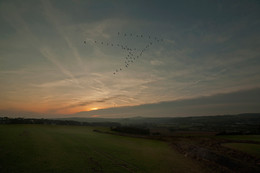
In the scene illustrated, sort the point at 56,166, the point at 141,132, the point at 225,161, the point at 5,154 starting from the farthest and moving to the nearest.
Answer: the point at 141,132 → the point at 225,161 → the point at 5,154 → the point at 56,166

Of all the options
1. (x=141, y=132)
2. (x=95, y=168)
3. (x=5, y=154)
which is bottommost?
(x=141, y=132)

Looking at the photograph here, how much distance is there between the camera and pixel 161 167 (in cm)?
2419

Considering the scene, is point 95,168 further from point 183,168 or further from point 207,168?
point 207,168

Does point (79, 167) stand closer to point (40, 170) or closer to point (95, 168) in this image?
point (95, 168)

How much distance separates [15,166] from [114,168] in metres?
12.4

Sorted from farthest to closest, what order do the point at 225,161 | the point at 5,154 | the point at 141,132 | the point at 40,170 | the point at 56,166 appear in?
the point at 141,132
the point at 225,161
the point at 5,154
the point at 56,166
the point at 40,170

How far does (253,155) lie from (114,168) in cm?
2843

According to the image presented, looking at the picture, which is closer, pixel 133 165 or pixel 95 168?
pixel 95 168

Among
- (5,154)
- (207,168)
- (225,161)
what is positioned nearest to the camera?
(5,154)

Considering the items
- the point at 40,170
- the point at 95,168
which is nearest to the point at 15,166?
the point at 40,170

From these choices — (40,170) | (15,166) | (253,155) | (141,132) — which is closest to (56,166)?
(40,170)

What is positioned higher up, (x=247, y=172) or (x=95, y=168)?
(x=95, y=168)

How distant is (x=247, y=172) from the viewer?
2381 centimetres

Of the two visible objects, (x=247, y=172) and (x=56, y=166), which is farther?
(x=247, y=172)
